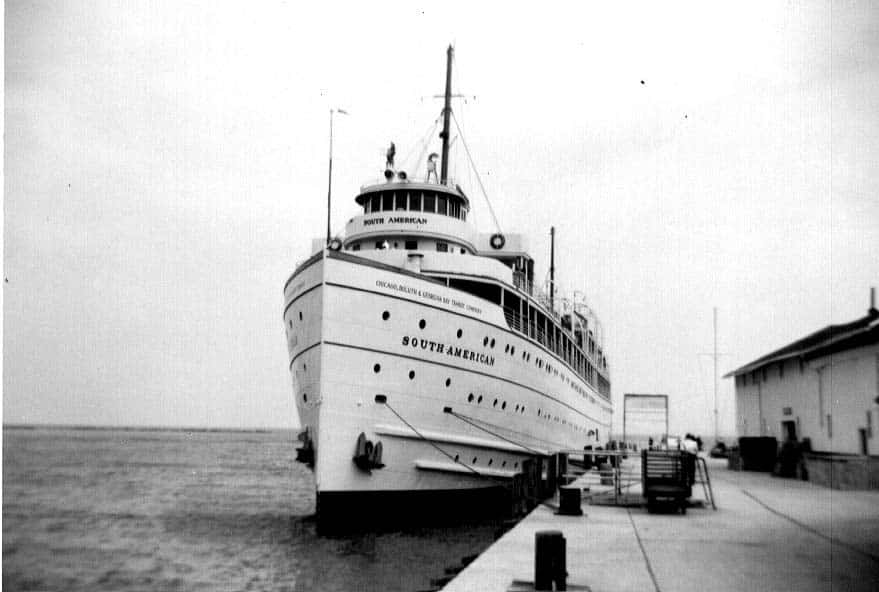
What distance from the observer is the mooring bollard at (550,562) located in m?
6.41

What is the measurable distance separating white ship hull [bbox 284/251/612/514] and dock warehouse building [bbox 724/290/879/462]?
6117 millimetres

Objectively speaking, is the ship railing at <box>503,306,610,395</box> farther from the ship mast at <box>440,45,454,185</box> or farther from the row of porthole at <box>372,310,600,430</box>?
the ship mast at <box>440,45,454,185</box>

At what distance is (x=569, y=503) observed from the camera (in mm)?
11969

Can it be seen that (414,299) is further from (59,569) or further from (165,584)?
(59,569)

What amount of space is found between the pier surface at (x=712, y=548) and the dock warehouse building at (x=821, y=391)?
109 cm

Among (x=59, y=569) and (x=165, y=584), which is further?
(x=59, y=569)

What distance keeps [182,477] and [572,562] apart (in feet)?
123

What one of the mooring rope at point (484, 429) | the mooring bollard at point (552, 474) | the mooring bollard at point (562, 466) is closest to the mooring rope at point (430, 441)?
the mooring rope at point (484, 429)

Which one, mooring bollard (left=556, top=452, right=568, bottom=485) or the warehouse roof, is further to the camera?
mooring bollard (left=556, top=452, right=568, bottom=485)

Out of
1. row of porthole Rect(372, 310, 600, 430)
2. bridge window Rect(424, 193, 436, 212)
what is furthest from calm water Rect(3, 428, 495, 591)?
bridge window Rect(424, 193, 436, 212)

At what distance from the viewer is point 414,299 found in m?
16.2

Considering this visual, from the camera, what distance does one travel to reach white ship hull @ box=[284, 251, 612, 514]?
15.4 m

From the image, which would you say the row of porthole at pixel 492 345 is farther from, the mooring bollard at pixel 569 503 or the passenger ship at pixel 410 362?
the mooring bollard at pixel 569 503

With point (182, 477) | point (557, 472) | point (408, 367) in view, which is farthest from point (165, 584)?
point (182, 477)
